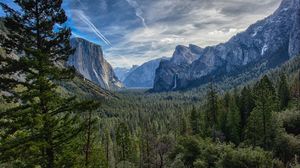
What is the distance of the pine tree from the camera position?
704 inches

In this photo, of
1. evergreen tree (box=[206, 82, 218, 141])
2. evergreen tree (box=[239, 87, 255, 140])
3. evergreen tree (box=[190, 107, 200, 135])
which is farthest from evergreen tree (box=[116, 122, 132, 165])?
evergreen tree (box=[239, 87, 255, 140])

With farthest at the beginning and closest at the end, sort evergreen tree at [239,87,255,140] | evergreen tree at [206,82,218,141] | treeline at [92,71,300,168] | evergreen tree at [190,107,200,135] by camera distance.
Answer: evergreen tree at [190,107,200,135], evergreen tree at [239,87,255,140], evergreen tree at [206,82,218,141], treeline at [92,71,300,168]

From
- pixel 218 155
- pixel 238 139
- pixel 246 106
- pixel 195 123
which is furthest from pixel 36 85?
pixel 195 123

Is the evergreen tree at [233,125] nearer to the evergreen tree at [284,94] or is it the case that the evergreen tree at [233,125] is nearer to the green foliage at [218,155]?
the green foliage at [218,155]

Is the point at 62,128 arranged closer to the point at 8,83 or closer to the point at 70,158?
the point at 70,158

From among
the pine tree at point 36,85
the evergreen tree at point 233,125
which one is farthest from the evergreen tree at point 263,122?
the pine tree at point 36,85

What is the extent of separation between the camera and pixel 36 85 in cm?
1861

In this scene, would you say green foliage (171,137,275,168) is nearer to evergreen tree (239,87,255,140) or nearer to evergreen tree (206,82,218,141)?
evergreen tree (206,82,218,141)

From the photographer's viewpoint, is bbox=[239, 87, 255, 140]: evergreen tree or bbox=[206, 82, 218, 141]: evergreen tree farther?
bbox=[239, 87, 255, 140]: evergreen tree

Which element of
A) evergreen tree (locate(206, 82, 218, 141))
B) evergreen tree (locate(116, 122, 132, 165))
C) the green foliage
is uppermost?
evergreen tree (locate(206, 82, 218, 141))

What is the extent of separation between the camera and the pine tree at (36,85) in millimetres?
17891

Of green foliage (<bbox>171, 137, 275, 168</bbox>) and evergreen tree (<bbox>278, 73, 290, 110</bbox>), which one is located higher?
evergreen tree (<bbox>278, 73, 290, 110</bbox>)

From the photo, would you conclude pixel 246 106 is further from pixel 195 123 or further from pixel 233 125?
pixel 195 123

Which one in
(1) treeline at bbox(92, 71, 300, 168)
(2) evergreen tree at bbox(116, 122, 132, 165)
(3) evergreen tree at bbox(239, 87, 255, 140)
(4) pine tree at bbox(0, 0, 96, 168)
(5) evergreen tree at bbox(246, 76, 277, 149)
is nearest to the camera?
(4) pine tree at bbox(0, 0, 96, 168)
